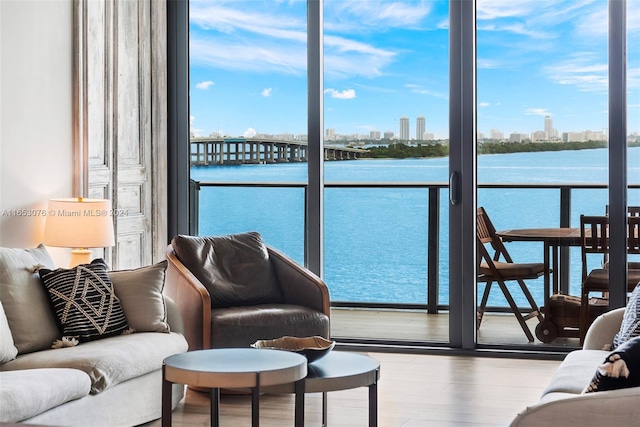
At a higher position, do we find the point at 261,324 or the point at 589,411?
the point at 589,411

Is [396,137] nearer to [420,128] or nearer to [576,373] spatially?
[420,128]

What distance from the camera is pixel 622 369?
236 cm

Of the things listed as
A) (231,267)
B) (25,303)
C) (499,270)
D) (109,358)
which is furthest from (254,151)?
A: (109,358)

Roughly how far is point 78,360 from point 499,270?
295 cm

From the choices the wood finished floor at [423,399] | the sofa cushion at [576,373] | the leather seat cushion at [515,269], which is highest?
the leather seat cushion at [515,269]

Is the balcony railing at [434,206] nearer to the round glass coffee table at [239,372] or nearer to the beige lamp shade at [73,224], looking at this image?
the beige lamp shade at [73,224]

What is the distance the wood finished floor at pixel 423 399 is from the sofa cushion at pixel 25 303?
644mm

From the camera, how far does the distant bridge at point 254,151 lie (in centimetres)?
588

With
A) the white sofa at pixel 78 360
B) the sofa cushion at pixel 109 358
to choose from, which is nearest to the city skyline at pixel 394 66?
the white sofa at pixel 78 360

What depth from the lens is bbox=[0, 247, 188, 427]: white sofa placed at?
3.21 m

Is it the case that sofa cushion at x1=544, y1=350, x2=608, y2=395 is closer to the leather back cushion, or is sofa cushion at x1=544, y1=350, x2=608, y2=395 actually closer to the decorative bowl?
the decorative bowl

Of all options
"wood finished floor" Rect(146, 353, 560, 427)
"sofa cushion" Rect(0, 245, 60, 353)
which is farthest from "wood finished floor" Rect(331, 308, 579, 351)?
"sofa cushion" Rect(0, 245, 60, 353)

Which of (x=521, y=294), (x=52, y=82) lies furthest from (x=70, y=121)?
(x=521, y=294)

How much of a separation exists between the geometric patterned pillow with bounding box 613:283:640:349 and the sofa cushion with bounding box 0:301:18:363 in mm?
2471
